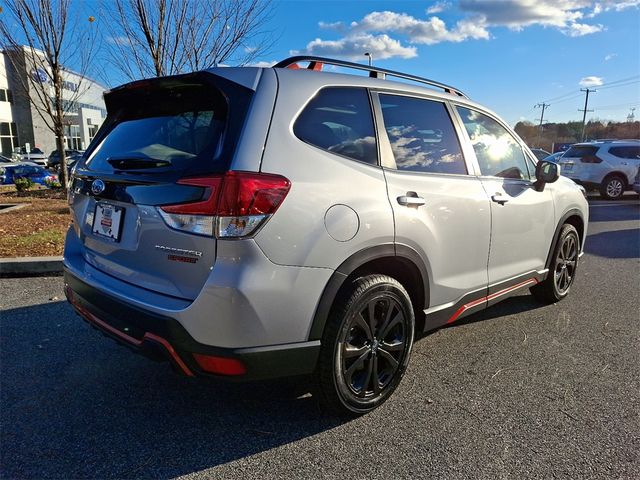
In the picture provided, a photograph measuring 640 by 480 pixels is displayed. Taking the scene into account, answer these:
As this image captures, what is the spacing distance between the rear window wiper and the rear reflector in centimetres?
93

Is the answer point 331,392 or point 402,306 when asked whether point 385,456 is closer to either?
point 331,392

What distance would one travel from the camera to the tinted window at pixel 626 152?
14.4 metres

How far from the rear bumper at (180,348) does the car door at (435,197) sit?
87cm

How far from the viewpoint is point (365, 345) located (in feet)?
8.62

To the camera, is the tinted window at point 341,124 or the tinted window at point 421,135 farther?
the tinted window at point 421,135

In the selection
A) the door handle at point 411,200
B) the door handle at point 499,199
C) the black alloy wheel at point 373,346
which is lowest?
the black alloy wheel at point 373,346

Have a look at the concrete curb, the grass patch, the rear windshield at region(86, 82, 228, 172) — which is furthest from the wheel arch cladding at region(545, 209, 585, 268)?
the grass patch

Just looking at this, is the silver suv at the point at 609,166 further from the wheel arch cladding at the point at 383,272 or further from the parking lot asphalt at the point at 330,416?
the wheel arch cladding at the point at 383,272

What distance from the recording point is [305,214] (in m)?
2.21

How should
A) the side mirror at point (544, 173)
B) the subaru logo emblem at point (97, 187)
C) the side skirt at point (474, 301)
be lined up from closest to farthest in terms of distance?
the subaru logo emblem at point (97, 187)
the side skirt at point (474, 301)
the side mirror at point (544, 173)

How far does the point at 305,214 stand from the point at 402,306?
935mm

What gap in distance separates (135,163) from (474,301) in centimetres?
Result: 243

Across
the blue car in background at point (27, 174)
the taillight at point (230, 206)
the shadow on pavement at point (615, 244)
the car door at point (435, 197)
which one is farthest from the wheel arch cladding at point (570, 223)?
the blue car in background at point (27, 174)

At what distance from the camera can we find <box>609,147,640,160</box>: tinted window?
47.3 ft
